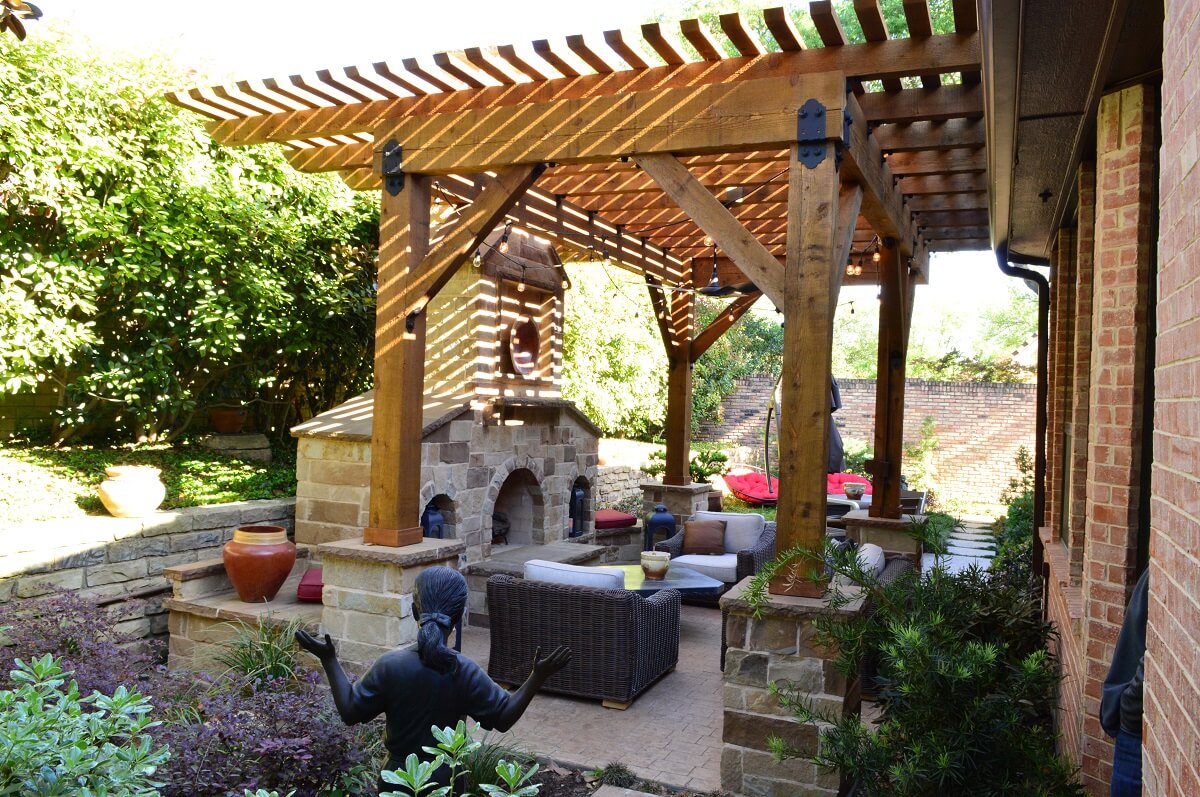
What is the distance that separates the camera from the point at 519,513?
9273 mm

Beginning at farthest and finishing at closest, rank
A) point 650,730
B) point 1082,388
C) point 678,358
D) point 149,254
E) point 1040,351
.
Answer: point 678,358 → point 149,254 → point 1040,351 → point 650,730 → point 1082,388

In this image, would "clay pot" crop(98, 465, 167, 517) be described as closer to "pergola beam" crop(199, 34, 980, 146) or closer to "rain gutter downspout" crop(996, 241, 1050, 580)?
"pergola beam" crop(199, 34, 980, 146)

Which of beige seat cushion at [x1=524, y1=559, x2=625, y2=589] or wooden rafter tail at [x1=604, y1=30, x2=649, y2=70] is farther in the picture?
beige seat cushion at [x1=524, y1=559, x2=625, y2=589]

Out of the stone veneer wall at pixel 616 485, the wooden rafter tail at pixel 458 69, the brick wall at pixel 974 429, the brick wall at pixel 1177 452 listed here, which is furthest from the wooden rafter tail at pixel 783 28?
the brick wall at pixel 974 429

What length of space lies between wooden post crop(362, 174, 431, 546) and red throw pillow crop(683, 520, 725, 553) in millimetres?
3913

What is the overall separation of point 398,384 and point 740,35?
2.75m

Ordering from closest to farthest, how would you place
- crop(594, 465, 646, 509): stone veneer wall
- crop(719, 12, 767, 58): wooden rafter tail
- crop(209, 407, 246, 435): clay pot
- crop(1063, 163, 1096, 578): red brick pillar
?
1. crop(1063, 163, 1096, 578): red brick pillar
2. crop(719, 12, 767, 58): wooden rafter tail
3. crop(209, 407, 246, 435): clay pot
4. crop(594, 465, 646, 509): stone veneer wall

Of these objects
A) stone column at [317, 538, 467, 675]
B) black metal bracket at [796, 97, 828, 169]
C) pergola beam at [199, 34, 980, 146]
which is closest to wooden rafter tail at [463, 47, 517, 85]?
pergola beam at [199, 34, 980, 146]

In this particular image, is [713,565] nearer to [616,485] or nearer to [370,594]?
[370,594]

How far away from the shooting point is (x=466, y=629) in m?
7.29

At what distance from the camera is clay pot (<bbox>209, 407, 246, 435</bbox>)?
31.1 ft

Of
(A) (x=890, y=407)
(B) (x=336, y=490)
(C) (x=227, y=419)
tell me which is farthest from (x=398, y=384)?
(C) (x=227, y=419)

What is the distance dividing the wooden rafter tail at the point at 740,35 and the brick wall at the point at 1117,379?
1.70m

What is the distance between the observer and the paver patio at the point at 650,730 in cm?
457
